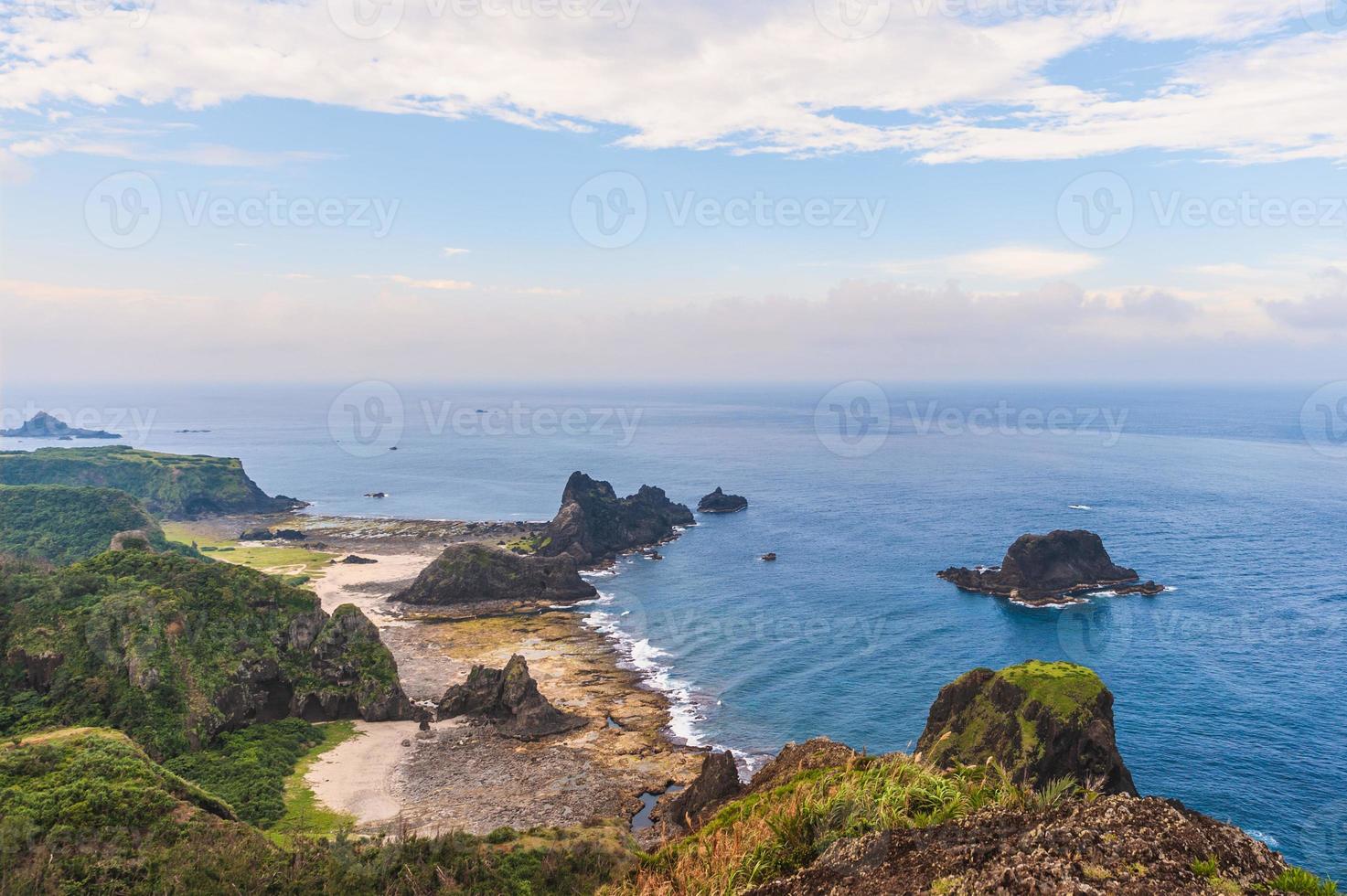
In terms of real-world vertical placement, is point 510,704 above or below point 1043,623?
below

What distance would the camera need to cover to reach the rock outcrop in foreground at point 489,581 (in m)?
96.3

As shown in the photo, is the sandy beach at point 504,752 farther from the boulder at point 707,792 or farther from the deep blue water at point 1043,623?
the deep blue water at point 1043,623

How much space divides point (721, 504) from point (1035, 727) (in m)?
106

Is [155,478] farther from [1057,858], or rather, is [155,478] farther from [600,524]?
[1057,858]

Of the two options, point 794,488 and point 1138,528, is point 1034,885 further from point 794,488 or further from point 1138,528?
point 794,488

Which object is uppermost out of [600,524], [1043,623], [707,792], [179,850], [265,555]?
[600,524]

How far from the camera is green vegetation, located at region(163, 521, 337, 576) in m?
110

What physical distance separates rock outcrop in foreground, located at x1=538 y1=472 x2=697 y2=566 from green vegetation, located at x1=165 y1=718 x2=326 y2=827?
5545cm

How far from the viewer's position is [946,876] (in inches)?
498

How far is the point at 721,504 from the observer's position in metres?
151

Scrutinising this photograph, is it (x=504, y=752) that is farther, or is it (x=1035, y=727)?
(x=504, y=752)

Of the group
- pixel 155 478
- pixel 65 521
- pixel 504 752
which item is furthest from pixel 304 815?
pixel 155 478

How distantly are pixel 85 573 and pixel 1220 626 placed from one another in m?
108

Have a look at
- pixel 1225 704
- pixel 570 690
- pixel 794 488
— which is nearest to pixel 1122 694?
pixel 1225 704
